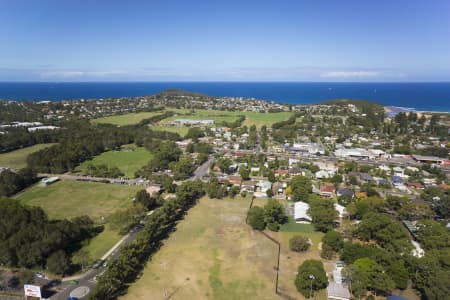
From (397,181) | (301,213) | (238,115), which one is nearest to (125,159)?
(301,213)

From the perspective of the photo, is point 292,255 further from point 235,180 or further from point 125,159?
point 125,159

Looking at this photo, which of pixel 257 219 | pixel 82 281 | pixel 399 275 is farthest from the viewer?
pixel 257 219

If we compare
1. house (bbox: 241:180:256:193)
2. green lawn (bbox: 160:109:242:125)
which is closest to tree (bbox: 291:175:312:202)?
house (bbox: 241:180:256:193)

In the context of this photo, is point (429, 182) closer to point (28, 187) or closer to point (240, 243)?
point (240, 243)

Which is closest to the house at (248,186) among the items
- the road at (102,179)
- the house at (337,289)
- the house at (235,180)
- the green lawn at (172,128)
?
the house at (235,180)

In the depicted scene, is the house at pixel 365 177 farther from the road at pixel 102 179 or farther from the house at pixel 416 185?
the road at pixel 102 179

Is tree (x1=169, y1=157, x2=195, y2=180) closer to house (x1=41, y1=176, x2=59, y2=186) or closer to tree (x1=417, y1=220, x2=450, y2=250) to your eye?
house (x1=41, y1=176, x2=59, y2=186)

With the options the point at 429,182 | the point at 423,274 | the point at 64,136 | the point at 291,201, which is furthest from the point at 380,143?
the point at 64,136

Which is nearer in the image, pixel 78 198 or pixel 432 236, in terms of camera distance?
pixel 432 236
